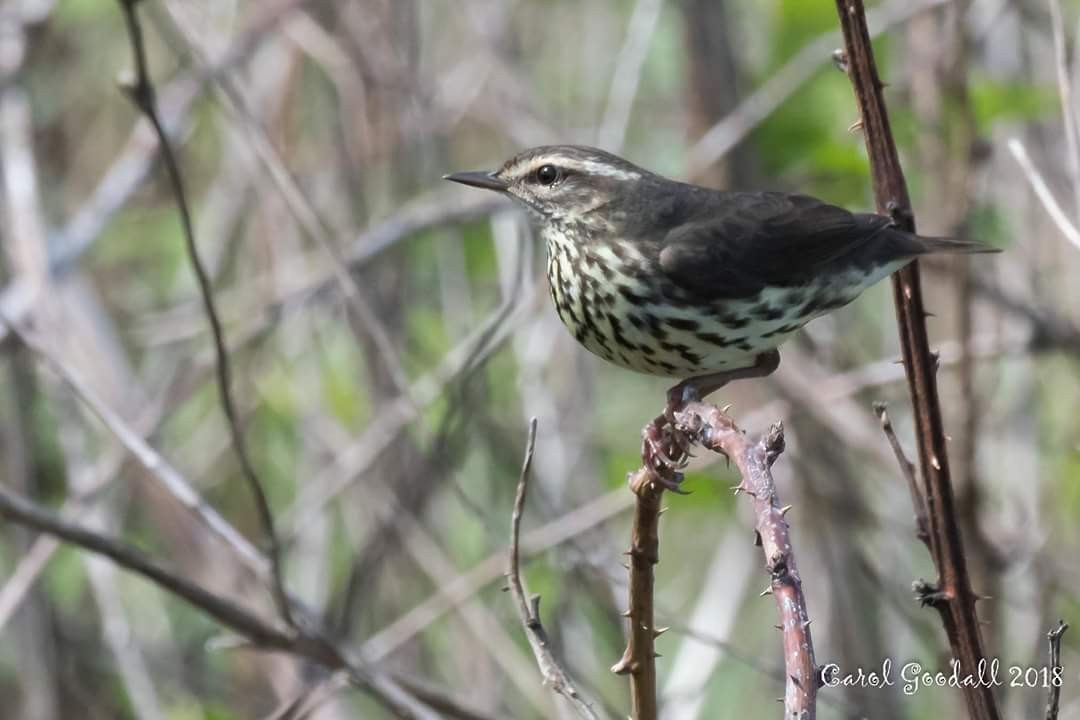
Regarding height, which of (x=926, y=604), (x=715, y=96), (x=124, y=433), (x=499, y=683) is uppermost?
(x=715, y=96)

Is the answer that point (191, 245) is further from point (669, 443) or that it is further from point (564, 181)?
point (564, 181)

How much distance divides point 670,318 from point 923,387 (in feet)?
3.72

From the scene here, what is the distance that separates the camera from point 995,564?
499 centimetres

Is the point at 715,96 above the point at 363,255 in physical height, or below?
above

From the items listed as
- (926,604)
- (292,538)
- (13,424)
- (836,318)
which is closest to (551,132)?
(836,318)

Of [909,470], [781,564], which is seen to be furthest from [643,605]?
[781,564]

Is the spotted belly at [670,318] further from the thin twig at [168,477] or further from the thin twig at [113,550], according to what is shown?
the thin twig at [113,550]

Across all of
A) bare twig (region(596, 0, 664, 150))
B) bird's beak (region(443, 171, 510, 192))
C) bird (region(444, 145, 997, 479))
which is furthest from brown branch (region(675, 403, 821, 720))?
bare twig (region(596, 0, 664, 150))

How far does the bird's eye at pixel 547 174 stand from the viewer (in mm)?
4426

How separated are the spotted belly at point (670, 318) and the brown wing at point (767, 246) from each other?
4cm

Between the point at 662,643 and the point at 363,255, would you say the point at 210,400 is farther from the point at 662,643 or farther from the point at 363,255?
the point at 662,643

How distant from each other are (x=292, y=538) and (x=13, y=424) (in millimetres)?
1086

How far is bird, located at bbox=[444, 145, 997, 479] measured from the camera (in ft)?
12.7

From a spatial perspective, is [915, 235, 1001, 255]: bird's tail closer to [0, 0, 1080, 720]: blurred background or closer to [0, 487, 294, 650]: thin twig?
[0, 0, 1080, 720]: blurred background
